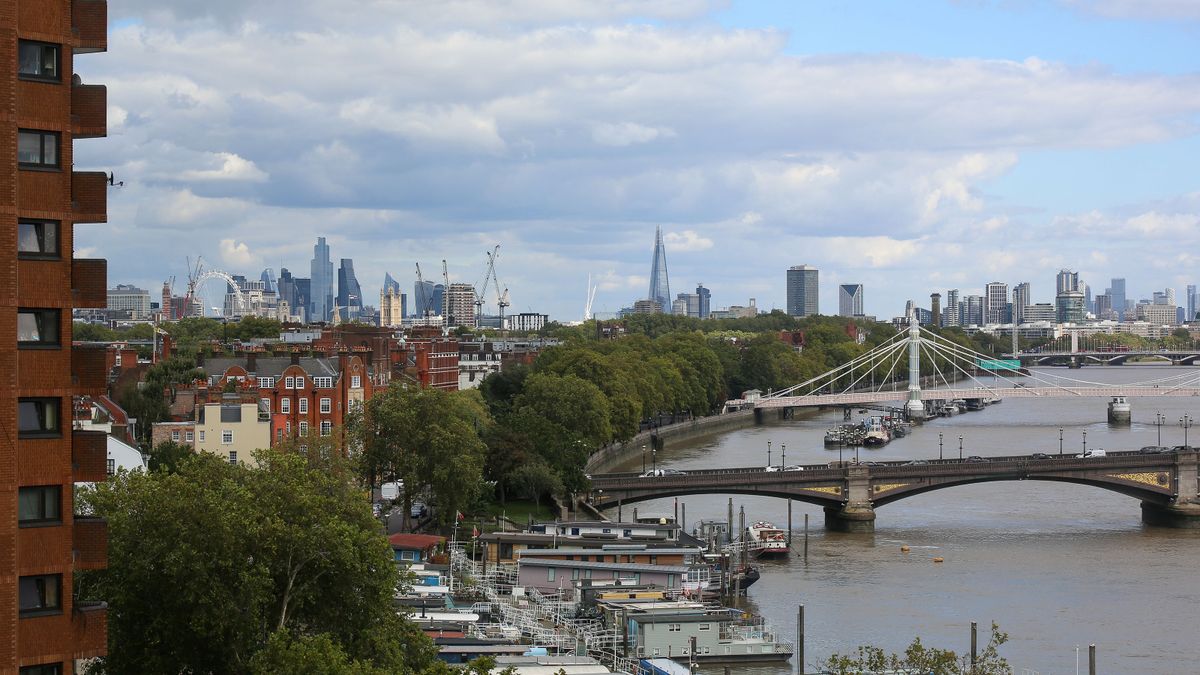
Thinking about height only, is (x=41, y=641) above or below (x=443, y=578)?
above

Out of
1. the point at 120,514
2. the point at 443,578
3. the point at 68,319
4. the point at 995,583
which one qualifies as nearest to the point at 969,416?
the point at 995,583

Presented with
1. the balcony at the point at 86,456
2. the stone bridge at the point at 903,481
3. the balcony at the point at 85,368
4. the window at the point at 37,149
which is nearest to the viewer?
the window at the point at 37,149

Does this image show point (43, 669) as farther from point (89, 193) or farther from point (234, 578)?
point (234, 578)

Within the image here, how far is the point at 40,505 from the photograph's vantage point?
50.6 feet

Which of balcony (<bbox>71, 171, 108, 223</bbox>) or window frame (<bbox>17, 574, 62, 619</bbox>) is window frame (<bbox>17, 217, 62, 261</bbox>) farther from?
window frame (<bbox>17, 574, 62, 619</bbox>)

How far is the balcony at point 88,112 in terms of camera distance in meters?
15.6

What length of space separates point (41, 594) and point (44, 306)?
2715 millimetres

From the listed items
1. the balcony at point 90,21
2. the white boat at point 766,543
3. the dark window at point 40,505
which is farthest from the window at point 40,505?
the white boat at point 766,543

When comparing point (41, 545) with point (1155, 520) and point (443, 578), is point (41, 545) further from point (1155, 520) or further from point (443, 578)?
point (1155, 520)

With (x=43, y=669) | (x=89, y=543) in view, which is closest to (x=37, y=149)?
(x=89, y=543)

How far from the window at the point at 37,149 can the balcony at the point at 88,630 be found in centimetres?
429

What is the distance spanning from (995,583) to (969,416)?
8671cm

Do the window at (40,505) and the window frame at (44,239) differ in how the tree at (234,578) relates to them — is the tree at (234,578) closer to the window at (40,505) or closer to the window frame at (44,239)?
the window at (40,505)

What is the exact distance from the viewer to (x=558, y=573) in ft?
154
